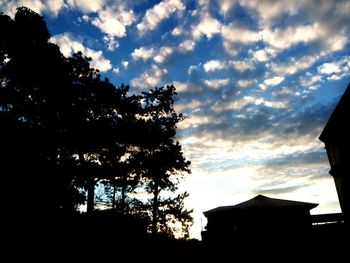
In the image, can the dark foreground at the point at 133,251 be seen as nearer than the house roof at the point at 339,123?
Yes

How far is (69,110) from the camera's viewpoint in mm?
19234

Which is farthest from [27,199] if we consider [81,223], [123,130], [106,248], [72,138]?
[123,130]

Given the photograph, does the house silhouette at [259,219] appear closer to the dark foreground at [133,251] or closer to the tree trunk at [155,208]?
the dark foreground at [133,251]

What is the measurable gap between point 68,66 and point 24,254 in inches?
505

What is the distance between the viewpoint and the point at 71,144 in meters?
18.8

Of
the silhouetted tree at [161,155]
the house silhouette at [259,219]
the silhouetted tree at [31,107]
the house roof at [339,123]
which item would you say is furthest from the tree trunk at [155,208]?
the house roof at [339,123]

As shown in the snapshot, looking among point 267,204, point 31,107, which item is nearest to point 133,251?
point 267,204

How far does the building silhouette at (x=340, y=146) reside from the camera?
16672 mm

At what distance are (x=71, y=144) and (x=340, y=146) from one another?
16.6 metres

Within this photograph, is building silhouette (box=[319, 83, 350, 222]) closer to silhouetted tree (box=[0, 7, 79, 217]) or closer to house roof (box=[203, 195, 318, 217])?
house roof (box=[203, 195, 318, 217])

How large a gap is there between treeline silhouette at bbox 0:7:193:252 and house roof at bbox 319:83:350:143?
12.0 meters

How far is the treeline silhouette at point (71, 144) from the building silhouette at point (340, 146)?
12.0 metres

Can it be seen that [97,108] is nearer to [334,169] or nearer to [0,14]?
[0,14]

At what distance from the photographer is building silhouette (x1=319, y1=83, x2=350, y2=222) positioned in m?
16.7
